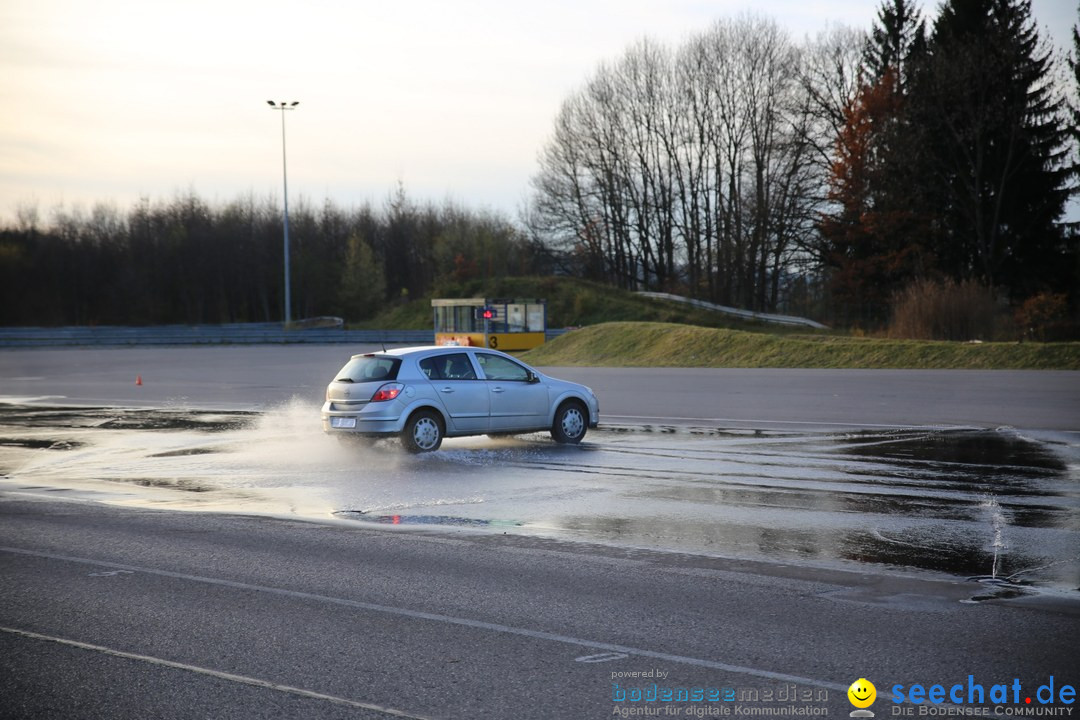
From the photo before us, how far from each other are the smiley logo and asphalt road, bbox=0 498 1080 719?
0.05 m

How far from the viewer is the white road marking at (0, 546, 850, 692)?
5.76m

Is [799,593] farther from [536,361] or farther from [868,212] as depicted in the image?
[868,212]

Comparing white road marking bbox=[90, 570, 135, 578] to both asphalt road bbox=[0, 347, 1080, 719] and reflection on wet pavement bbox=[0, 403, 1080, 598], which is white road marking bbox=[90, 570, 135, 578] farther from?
reflection on wet pavement bbox=[0, 403, 1080, 598]

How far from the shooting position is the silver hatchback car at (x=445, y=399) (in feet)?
52.9

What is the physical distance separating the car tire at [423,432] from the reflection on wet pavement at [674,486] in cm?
34

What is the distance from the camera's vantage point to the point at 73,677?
19.4 ft

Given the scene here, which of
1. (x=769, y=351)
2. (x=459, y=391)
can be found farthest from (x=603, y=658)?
(x=769, y=351)

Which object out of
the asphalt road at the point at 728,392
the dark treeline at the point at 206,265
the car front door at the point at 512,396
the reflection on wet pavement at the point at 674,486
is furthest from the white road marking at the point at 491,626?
the dark treeline at the point at 206,265

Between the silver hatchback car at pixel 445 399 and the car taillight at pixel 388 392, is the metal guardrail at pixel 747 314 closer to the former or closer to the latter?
the silver hatchback car at pixel 445 399

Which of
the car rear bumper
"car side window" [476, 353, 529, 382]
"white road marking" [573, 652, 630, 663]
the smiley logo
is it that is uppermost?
"car side window" [476, 353, 529, 382]

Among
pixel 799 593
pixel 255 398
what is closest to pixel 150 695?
pixel 799 593

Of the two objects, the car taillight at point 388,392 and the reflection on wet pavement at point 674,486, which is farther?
the car taillight at point 388,392

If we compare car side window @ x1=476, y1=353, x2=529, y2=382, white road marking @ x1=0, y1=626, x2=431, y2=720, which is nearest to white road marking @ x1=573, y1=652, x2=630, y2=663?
white road marking @ x1=0, y1=626, x2=431, y2=720

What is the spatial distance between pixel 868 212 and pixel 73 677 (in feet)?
187
